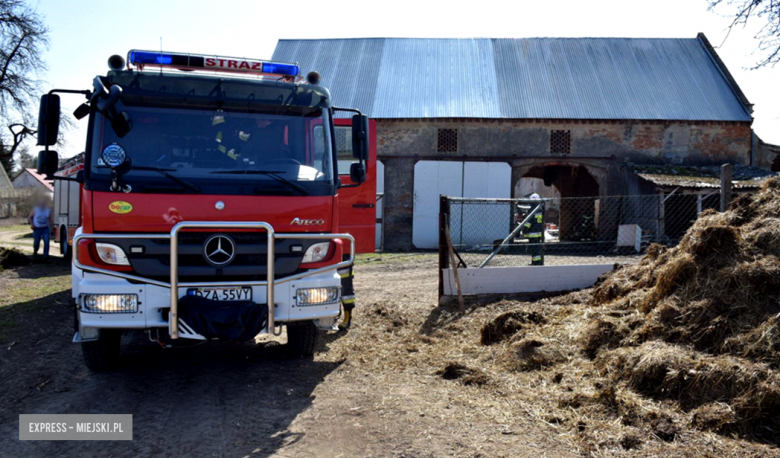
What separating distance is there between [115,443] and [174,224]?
1.80 m

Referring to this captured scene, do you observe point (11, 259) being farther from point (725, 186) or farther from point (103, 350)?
point (725, 186)

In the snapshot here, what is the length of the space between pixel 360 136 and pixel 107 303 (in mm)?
2911

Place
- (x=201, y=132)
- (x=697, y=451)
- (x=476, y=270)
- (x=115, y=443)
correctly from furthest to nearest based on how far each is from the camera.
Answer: (x=476, y=270)
(x=201, y=132)
(x=115, y=443)
(x=697, y=451)

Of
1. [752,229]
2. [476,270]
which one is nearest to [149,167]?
[476,270]

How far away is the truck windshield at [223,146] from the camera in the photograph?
212 inches

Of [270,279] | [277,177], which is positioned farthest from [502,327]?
[277,177]

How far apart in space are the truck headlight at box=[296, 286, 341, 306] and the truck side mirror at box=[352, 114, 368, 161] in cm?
156

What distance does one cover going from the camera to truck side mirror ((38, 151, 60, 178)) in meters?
5.56

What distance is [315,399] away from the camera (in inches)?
208

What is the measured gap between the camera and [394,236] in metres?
25.0

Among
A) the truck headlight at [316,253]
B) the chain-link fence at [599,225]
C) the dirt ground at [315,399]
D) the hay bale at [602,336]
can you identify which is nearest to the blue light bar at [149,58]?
the truck headlight at [316,253]

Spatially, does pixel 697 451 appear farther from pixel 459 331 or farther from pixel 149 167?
pixel 149 167

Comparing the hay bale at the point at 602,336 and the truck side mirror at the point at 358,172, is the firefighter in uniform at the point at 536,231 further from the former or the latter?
the truck side mirror at the point at 358,172

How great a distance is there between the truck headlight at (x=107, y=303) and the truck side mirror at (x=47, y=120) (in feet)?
4.93
